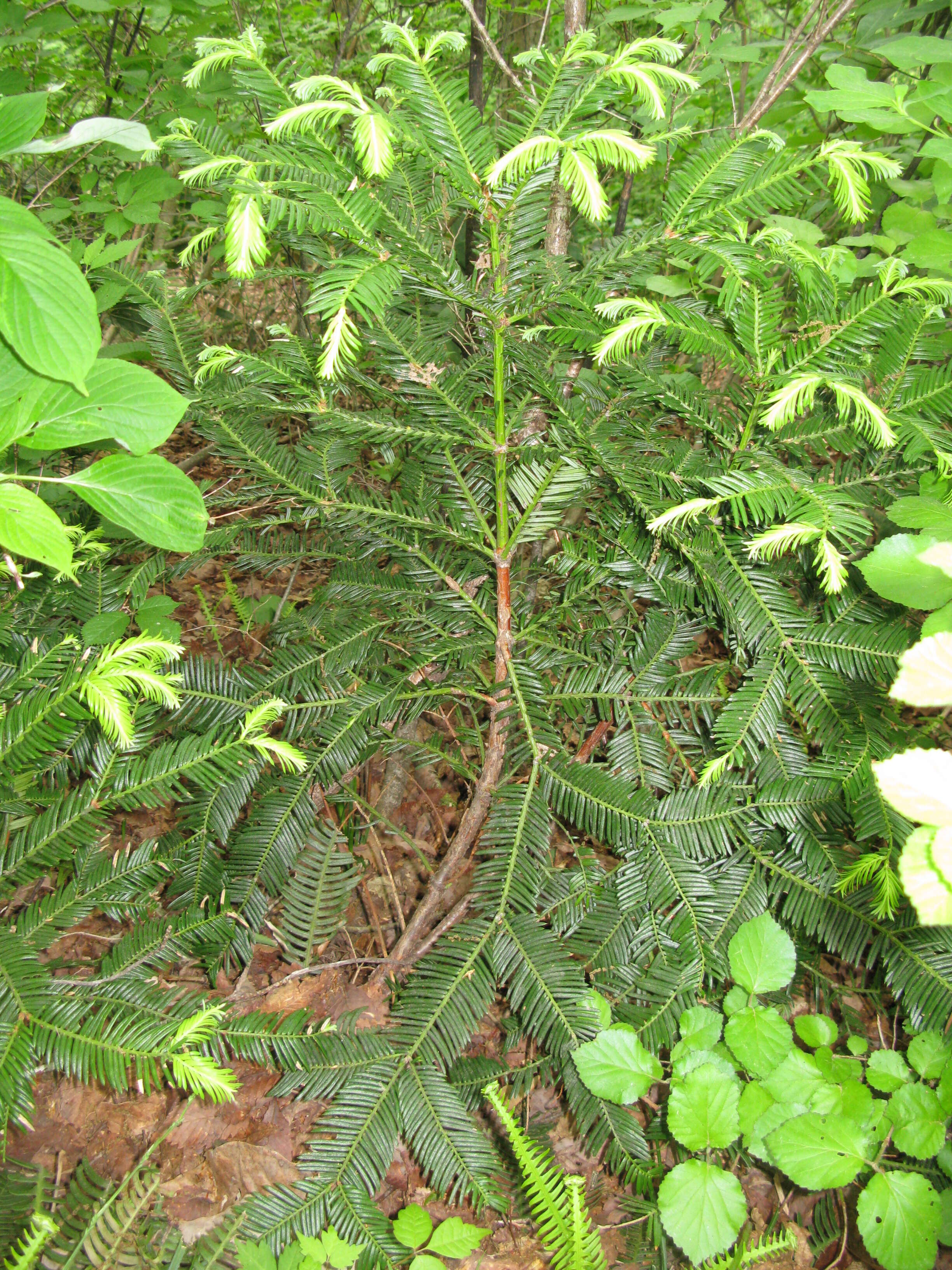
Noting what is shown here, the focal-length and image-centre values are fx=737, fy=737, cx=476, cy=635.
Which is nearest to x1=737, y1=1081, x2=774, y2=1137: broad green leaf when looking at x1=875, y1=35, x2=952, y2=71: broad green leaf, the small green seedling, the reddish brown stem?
the small green seedling

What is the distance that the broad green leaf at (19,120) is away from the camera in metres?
0.81

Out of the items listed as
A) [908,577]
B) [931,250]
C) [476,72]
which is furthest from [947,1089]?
[476,72]

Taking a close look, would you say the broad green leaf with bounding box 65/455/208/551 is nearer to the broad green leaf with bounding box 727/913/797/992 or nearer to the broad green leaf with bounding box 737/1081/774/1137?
the broad green leaf with bounding box 727/913/797/992

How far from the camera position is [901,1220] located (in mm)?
1213

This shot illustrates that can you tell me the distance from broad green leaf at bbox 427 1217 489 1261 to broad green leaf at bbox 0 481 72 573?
4.11 feet

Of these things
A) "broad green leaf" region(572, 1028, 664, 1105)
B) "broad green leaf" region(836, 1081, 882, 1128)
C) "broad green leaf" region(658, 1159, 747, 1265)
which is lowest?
"broad green leaf" region(658, 1159, 747, 1265)

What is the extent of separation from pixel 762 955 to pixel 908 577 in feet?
2.60

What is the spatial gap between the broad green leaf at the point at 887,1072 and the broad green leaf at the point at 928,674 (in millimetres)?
1122

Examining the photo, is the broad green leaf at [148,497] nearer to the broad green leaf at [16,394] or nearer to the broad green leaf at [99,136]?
the broad green leaf at [16,394]

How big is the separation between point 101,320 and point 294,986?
203cm

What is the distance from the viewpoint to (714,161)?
3.84 feet

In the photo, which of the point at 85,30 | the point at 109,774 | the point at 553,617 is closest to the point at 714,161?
the point at 553,617

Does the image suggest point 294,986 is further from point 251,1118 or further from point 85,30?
point 85,30

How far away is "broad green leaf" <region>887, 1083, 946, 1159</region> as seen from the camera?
1.27 meters
